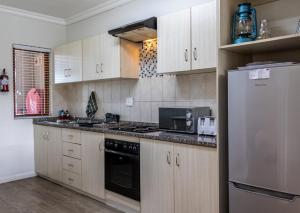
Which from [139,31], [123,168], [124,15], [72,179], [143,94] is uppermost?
[124,15]

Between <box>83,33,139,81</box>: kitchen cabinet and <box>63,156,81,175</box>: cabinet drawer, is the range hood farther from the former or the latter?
<box>63,156,81,175</box>: cabinet drawer

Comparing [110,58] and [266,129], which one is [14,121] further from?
[266,129]

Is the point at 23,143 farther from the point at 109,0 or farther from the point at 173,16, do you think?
the point at 173,16

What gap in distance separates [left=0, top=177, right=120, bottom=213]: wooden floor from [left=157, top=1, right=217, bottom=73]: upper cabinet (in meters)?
1.76

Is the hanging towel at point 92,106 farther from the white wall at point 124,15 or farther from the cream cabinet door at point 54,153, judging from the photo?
the white wall at point 124,15

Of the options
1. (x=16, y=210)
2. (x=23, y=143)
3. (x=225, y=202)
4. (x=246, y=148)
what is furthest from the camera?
(x=23, y=143)

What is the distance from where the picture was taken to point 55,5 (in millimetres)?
3893

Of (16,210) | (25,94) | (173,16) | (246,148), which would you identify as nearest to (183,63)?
(173,16)

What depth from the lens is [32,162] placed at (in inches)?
169

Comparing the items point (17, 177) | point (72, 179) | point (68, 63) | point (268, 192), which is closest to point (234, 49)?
point (268, 192)

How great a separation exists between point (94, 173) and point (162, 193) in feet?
3.47

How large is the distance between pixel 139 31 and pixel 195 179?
5.67ft

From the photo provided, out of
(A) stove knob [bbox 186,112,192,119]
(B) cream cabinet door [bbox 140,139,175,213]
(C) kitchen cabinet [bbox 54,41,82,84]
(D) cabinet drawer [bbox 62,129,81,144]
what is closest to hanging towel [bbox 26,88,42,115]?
(C) kitchen cabinet [bbox 54,41,82,84]

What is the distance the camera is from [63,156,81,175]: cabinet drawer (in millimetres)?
3434
